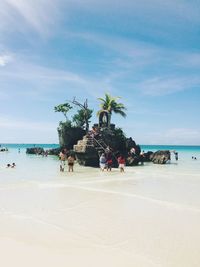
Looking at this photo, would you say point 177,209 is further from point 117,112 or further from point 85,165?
point 117,112

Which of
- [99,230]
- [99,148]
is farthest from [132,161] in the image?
[99,230]

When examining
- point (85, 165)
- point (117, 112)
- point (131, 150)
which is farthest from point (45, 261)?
point (117, 112)

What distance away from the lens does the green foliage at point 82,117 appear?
52.3 m

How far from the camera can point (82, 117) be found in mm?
53094

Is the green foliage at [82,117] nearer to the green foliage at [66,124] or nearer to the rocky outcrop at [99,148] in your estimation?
the green foliage at [66,124]

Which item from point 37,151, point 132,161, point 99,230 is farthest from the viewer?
point 37,151

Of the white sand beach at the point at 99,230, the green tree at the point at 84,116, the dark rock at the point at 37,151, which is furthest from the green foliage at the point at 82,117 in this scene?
the white sand beach at the point at 99,230

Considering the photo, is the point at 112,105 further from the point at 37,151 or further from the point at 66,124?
the point at 37,151

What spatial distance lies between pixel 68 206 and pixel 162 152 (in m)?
34.0

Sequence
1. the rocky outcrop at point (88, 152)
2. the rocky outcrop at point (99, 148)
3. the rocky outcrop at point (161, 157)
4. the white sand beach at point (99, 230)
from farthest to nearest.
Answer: the rocky outcrop at point (161, 157)
the rocky outcrop at point (99, 148)
the rocky outcrop at point (88, 152)
the white sand beach at point (99, 230)

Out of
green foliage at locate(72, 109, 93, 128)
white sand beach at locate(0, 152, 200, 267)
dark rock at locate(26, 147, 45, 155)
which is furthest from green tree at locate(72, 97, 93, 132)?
white sand beach at locate(0, 152, 200, 267)

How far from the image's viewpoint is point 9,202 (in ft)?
39.6

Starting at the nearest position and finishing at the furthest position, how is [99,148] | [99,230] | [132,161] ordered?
[99,230] < [99,148] < [132,161]

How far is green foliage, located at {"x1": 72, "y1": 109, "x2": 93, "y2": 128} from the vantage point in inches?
2058
